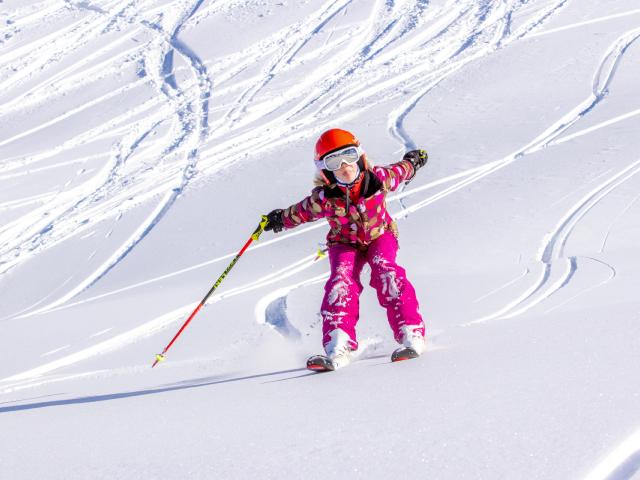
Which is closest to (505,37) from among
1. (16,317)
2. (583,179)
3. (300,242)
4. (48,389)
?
(583,179)

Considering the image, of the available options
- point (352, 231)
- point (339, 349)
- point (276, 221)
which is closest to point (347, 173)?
point (352, 231)

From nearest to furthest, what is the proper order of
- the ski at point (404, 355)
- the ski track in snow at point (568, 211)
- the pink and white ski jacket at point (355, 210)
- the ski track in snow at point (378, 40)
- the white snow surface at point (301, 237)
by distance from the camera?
the white snow surface at point (301, 237) < the ski at point (404, 355) < the pink and white ski jacket at point (355, 210) < the ski track in snow at point (568, 211) < the ski track in snow at point (378, 40)

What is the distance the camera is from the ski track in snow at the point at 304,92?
8.27m

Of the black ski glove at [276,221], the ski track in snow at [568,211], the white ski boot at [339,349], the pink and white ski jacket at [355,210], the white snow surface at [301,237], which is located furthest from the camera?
the ski track in snow at [568,211]

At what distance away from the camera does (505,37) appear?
39.8ft

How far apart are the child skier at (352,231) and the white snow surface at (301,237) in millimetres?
239

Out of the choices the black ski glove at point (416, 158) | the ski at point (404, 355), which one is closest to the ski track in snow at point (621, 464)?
the ski at point (404, 355)

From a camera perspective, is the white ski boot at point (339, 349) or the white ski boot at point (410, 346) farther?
the white ski boot at point (339, 349)

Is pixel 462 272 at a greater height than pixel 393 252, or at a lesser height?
lesser

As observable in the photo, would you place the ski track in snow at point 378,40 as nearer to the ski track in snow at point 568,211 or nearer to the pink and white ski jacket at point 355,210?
the ski track in snow at point 568,211

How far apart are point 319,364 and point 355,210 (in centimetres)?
121

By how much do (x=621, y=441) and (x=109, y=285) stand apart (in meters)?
6.58

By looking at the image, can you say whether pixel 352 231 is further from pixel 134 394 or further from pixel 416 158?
pixel 134 394

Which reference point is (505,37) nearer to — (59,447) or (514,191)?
(514,191)
